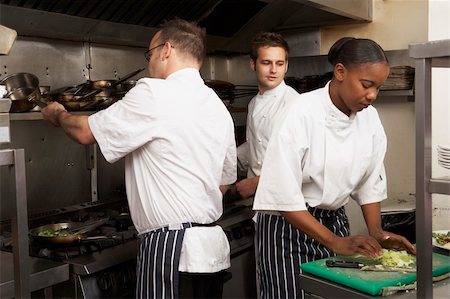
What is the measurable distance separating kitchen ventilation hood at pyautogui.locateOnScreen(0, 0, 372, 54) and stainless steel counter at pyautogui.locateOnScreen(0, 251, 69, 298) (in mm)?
1096

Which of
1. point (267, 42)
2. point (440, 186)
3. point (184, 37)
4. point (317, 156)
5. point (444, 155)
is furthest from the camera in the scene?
point (267, 42)

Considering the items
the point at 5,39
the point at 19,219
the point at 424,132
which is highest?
the point at 5,39

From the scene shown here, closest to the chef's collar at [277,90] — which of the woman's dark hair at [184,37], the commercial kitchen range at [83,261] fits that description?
the commercial kitchen range at [83,261]

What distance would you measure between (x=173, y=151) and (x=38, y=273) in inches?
24.3

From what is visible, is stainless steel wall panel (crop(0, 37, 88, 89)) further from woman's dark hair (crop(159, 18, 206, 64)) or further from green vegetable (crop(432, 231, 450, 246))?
green vegetable (crop(432, 231, 450, 246))

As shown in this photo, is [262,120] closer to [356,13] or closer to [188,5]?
[188,5]

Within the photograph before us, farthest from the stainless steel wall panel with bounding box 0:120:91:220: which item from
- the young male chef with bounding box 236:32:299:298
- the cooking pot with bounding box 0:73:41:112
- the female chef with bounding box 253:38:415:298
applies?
the female chef with bounding box 253:38:415:298

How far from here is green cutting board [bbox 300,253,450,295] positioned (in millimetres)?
1426

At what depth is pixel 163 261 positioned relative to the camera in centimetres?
187

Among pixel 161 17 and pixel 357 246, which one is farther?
pixel 161 17

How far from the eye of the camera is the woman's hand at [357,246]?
5.31ft

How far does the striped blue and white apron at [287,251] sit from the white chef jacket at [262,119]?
66cm

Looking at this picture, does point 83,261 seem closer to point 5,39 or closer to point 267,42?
point 5,39

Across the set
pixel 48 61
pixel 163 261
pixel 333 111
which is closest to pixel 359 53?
pixel 333 111
